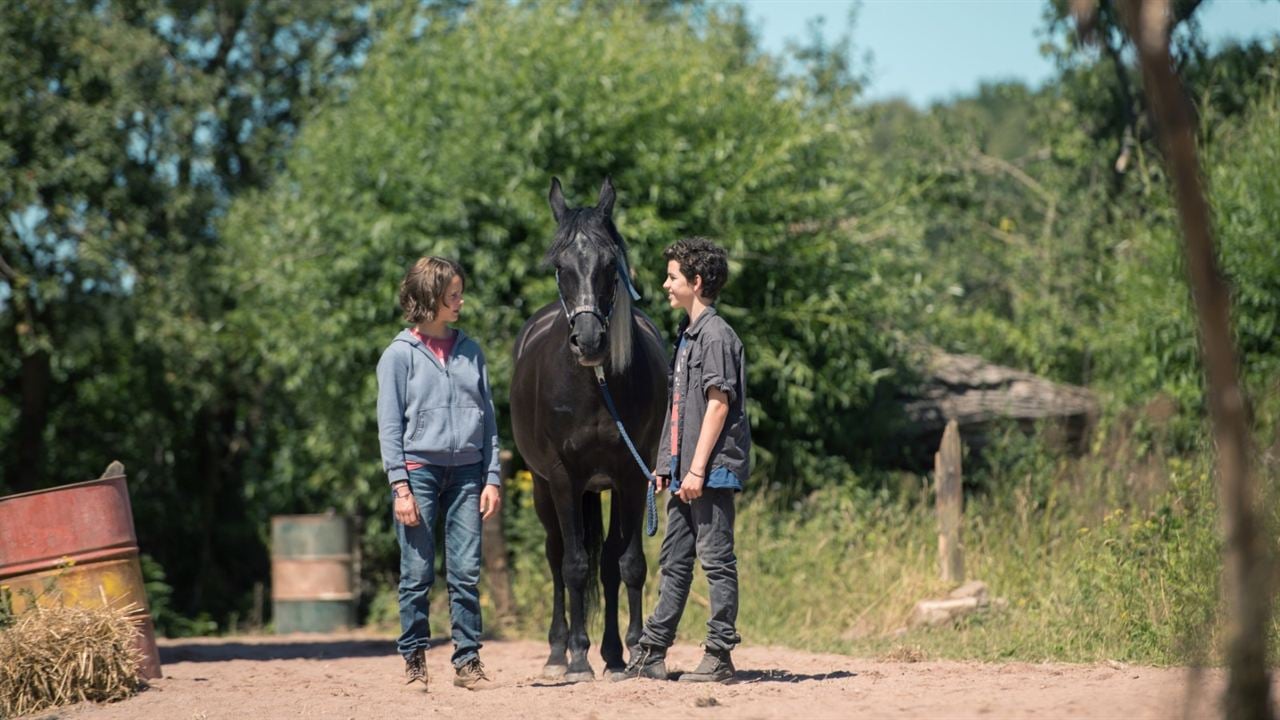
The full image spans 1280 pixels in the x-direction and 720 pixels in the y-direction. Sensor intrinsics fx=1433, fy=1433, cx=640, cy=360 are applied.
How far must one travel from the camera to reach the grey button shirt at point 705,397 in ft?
20.0

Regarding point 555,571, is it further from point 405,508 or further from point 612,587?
point 405,508

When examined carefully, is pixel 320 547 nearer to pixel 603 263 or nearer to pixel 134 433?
pixel 134 433

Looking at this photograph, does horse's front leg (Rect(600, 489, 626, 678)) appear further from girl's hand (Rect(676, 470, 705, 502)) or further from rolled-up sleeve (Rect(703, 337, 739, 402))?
rolled-up sleeve (Rect(703, 337, 739, 402))

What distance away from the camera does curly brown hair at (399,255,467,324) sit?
6.50 m

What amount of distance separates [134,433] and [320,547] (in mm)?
6272

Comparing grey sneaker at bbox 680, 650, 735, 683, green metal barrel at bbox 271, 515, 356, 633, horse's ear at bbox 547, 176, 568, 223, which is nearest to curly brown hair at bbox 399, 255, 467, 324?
horse's ear at bbox 547, 176, 568, 223

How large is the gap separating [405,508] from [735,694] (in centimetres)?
165

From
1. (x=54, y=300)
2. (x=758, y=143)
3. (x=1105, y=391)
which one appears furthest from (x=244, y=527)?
(x=1105, y=391)

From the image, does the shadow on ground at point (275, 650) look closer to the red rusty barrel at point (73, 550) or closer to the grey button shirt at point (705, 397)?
the red rusty barrel at point (73, 550)

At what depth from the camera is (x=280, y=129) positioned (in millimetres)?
20375

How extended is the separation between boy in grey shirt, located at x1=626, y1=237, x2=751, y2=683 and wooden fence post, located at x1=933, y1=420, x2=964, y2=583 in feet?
13.2

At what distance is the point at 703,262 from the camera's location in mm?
6309

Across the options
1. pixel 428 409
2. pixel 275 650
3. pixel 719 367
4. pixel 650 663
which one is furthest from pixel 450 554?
pixel 275 650

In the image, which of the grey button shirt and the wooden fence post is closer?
the grey button shirt
